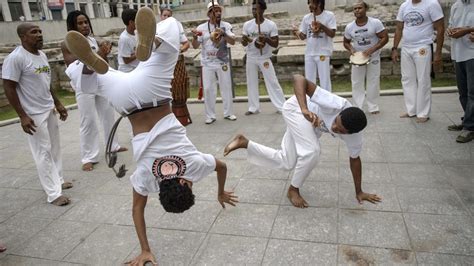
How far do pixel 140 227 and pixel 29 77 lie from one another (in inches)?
89.5

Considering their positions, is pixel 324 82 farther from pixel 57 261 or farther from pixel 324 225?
pixel 57 261

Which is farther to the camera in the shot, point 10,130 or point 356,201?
point 10,130

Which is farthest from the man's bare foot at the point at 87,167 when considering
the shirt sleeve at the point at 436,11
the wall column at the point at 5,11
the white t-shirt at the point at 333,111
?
the wall column at the point at 5,11

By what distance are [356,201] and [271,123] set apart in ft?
9.60

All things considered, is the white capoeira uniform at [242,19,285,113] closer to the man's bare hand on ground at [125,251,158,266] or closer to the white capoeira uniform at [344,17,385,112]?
the white capoeira uniform at [344,17,385,112]

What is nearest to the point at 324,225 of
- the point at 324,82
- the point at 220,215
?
the point at 220,215

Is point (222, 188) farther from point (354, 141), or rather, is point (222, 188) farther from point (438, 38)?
point (438, 38)

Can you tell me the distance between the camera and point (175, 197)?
2250mm

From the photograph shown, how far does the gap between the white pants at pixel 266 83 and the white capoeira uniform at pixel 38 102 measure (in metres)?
3.58

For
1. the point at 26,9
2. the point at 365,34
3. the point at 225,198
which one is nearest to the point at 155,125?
the point at 225,198

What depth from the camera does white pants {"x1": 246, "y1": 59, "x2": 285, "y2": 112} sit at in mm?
6547

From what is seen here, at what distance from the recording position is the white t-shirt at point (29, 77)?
12.1 ft

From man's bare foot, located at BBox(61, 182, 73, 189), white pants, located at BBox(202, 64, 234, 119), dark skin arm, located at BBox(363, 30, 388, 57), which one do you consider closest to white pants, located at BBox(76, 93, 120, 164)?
man's bare foot, located at BBox(61, 182, 73, 189)

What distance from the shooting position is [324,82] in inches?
246
